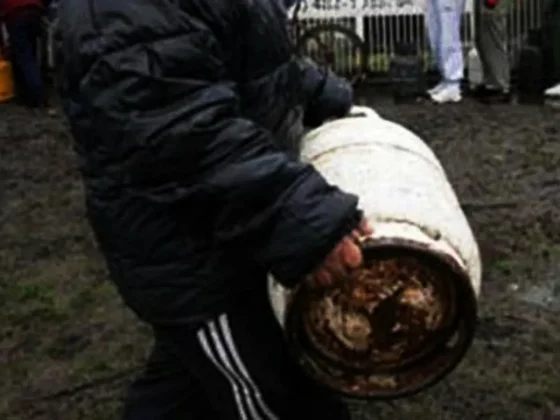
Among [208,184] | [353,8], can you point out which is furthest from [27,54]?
[208,184]

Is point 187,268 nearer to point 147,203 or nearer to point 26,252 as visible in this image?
point 147,203

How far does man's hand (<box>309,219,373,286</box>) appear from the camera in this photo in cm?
295

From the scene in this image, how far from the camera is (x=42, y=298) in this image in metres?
6.40

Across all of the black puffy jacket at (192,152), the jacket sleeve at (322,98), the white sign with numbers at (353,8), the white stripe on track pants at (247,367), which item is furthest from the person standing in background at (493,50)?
the black puffy jacket at (192,152)

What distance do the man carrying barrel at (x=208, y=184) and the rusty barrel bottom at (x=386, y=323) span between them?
0.39 ft

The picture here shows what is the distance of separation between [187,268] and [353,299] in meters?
0.37

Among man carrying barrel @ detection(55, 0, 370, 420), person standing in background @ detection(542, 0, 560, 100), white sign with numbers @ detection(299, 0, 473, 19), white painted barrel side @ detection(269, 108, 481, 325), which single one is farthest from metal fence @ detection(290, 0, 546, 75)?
man carrying barrel @ detection(55, 0, 370, 420)

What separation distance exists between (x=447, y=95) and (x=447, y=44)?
396mm

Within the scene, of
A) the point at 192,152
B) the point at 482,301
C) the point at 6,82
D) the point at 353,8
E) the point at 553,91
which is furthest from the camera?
the point at 6,82

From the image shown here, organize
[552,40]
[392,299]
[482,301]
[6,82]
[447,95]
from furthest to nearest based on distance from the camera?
[6,82] < [552,40] < [447,95] < [482,301] < [392,299]

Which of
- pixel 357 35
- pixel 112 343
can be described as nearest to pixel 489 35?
pixel 357 35

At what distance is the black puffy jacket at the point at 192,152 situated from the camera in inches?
113

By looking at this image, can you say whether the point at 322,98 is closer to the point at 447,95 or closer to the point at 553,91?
the point at 553,91

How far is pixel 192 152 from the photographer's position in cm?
288
